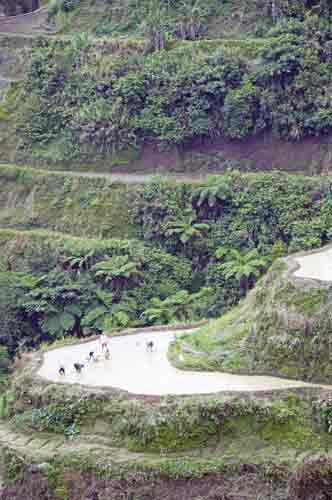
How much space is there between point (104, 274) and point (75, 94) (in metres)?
11.0

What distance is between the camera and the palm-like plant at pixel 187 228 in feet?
105

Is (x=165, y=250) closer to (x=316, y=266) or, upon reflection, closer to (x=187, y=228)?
(x=187, y=228)

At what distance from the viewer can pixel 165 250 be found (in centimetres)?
3288

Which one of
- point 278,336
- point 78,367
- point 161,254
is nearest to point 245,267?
point 161,254

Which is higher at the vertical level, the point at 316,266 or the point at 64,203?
the point at 316,266

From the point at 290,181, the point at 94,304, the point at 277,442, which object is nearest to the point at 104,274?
the point at 94,304

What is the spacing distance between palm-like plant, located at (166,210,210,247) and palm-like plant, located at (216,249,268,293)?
1.90m

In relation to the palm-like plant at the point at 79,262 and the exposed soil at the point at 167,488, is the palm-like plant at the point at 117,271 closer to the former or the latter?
the palm-like plant at the point at 79,262

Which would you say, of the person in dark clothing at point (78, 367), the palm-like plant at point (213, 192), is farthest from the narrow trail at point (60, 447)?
the palm-like plant at point (213, 192)

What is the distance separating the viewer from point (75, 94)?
39.0m

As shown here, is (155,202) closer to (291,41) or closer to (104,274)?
(104,274)

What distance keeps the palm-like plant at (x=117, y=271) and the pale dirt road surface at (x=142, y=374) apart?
25.9ft

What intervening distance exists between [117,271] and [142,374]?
427 inches

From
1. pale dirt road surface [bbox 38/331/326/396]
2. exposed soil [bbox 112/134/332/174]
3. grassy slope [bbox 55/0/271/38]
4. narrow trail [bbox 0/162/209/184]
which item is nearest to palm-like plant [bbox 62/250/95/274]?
narrow trail [bbox 0/162/209/184]
